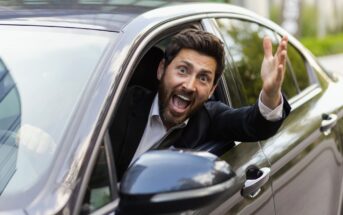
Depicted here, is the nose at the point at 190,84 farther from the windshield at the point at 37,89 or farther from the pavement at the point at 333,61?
the pavement at the point at 333,61

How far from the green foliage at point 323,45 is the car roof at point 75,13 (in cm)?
1441

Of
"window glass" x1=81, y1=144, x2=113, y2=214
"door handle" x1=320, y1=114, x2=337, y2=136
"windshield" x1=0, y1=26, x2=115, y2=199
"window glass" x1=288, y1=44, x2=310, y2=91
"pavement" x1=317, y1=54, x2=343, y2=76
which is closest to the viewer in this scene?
"window glass" x1=81, y1=144, x2=113, y2=214

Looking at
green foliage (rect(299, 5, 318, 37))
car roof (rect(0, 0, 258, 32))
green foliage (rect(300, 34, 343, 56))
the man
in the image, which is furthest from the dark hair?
green foliage (rect(299, 5, 318, 37))

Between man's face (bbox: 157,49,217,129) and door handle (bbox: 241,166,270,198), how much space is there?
33 centimetres

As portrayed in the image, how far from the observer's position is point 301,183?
3.13 m

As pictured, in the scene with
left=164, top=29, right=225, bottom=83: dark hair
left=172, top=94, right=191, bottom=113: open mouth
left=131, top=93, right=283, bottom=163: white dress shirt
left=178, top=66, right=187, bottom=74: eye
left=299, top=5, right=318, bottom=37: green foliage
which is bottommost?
left=299, top=5, right=318, bottom=37: green foliage

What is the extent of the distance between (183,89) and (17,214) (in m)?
0.94

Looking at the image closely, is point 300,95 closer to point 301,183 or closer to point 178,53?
point 301,183

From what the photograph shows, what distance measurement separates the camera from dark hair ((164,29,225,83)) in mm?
2725

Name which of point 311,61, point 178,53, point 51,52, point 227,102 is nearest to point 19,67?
point 51,52

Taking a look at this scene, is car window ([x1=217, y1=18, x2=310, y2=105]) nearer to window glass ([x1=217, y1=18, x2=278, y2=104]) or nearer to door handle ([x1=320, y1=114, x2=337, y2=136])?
window glass ([x1=217, y1=18, x2=278, y2=104])

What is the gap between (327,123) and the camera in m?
3.60

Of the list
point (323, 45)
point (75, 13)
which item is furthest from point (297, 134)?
point (323, 45)

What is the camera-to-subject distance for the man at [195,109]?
2.63m
